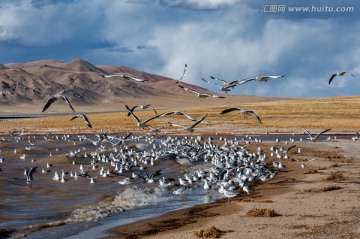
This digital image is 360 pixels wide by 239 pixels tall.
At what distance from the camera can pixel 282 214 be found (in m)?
17.9

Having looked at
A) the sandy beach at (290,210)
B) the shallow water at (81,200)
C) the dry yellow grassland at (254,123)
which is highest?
the dry yellow grassland at (254,123)

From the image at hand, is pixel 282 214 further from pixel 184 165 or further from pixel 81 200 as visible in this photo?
pixel 184 165

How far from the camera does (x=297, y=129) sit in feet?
202

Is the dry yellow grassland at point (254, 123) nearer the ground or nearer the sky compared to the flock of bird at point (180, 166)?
nearer the sky

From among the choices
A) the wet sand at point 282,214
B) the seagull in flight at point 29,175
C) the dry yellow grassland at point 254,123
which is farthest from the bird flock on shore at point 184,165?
the dry yellow grassland at point 254,123

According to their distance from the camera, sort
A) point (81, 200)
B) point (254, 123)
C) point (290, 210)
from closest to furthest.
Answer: point (290, 210) → point (81, 200) → point (254, 123)

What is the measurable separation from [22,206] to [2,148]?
24.9 m

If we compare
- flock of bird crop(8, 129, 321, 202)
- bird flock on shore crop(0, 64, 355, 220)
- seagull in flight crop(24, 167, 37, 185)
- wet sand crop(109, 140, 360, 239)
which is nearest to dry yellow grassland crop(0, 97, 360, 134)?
flock of bird crop(8, 129, 321, 202)

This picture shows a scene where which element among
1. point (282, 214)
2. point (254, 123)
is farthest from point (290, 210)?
point (254, 123)

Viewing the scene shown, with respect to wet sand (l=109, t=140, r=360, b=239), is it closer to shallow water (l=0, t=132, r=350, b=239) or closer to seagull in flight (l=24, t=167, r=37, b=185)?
shallow water (l=0, t=132, r=350, b=239)

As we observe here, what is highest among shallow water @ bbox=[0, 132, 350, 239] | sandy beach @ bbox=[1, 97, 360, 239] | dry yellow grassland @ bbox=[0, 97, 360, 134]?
dry yellow grassland @ bbox=[0, 97, 360, 134]

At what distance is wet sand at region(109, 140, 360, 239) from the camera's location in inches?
606

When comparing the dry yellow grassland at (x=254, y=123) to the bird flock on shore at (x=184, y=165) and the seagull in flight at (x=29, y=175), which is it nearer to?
the bird flock on shore at (x=184, y=165)

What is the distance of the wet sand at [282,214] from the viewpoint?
50.5ft
